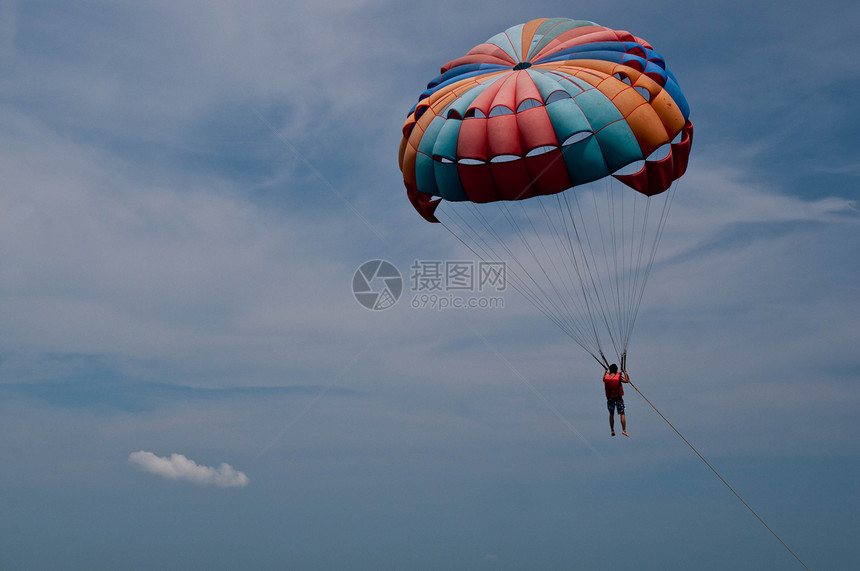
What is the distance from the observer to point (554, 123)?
57.3 feet

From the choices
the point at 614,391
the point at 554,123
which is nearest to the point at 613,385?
the point at 614,391

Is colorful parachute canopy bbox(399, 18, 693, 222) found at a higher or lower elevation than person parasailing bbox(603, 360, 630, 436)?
higher

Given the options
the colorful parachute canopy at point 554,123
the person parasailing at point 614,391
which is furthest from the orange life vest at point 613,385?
the colorful parachute canopy at point 554,123

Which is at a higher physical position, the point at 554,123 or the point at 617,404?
the point at 554,123

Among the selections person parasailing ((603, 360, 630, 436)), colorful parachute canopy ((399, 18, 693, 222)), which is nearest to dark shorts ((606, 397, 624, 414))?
person parasailing ((603, 360, 630, 436))

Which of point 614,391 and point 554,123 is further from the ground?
point 554,123

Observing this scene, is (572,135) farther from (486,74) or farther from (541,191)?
(486,74)

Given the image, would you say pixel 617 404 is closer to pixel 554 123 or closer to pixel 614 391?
pixel 614 391

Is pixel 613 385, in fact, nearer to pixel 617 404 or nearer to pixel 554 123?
pixel 617 404

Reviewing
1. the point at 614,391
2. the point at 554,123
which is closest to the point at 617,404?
the point at 614,391

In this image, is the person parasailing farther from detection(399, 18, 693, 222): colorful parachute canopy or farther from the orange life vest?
detection(399, 18, 693, 222): colorful parachute canopy

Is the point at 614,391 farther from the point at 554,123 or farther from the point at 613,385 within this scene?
the point at 554,123

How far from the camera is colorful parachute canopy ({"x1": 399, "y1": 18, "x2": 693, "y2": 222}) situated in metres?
17.5

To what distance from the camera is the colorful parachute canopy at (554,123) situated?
17547 millimetres
